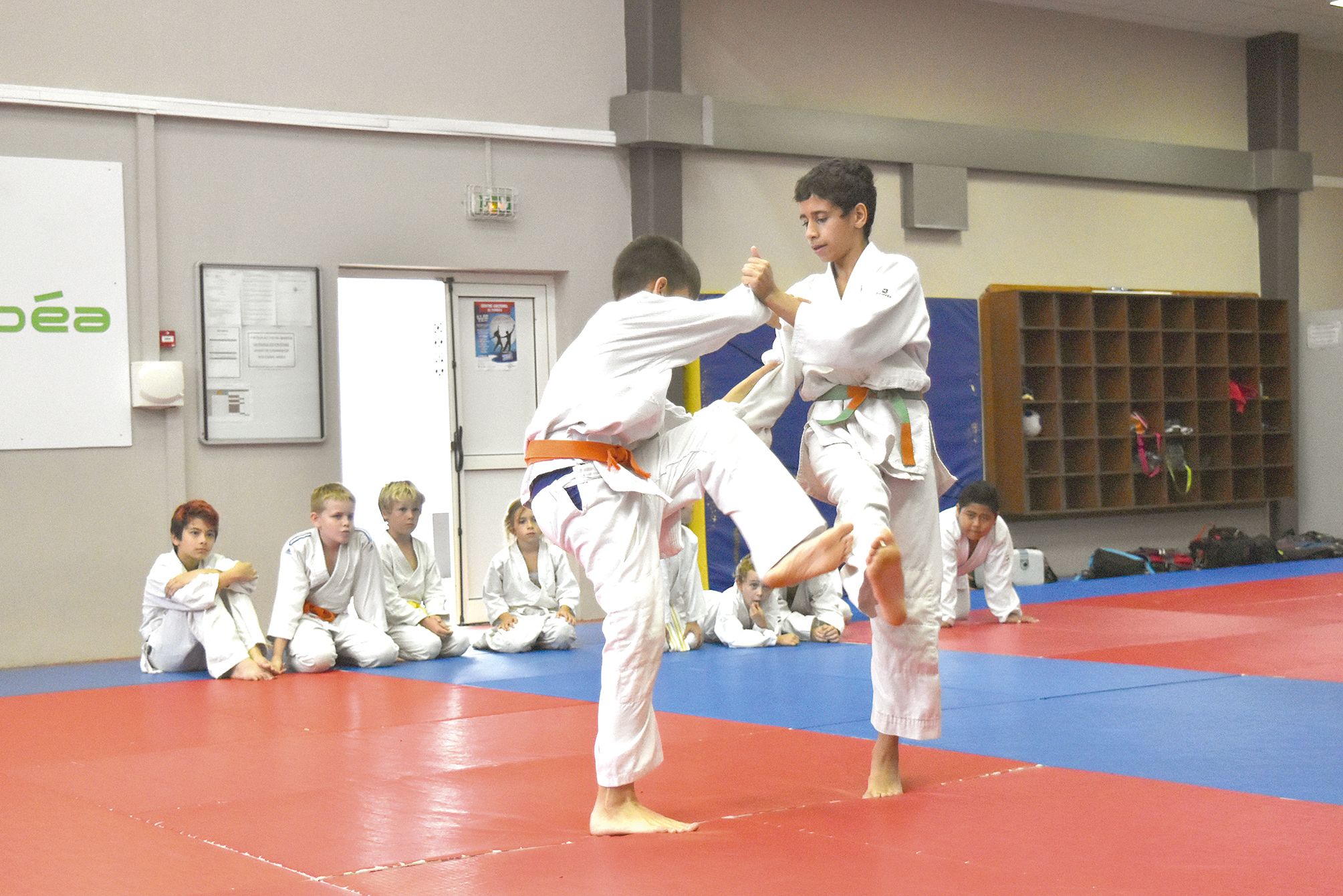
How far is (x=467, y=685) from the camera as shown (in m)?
6.04

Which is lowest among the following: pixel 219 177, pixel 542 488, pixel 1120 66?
pixel 542 488

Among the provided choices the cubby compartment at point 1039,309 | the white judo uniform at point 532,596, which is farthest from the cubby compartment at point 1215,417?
the white judo uniform at point 532,596

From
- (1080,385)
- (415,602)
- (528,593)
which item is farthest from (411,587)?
(1080,385)

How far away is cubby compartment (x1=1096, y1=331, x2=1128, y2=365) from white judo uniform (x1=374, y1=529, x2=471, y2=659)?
6243mm

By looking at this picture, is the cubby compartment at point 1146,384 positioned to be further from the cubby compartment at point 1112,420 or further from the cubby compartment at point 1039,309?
the cubby compartment at point 1039,309

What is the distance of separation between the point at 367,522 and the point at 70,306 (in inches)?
102

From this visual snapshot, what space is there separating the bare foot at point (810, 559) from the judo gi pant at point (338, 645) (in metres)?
4.06

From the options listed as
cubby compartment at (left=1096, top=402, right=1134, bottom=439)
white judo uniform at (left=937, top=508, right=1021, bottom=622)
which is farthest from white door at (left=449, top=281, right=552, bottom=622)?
cubby compartment at (left=1096, top=402, right=1134, bottom=439)

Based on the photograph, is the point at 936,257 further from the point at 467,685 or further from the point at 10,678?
the point at 10,678

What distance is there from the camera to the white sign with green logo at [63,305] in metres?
7.34

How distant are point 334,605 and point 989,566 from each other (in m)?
3.60

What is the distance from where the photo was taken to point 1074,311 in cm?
1115

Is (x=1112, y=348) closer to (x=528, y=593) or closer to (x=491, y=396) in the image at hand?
(x=491, y=396)

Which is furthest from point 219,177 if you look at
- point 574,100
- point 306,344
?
point 574,100
